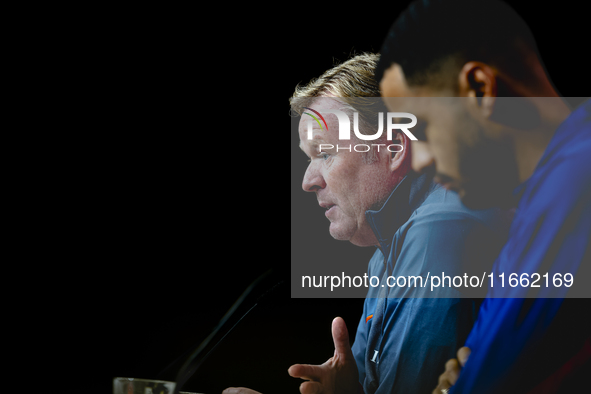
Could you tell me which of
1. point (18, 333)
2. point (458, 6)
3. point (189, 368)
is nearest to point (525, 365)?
point (189, 368)

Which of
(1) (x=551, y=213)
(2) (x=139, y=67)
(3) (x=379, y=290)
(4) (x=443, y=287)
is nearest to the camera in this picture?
(1) (x=551, y=213)

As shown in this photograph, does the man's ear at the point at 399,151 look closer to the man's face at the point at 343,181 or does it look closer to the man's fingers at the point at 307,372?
the man's face at the point at 343,181

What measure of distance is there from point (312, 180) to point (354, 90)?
266mm

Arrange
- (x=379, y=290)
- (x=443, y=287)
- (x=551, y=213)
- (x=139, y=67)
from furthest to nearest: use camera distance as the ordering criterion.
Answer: (x=139, y=67) < (x=379, y=290) < (x=443, y=287) < (x=551, y=213)

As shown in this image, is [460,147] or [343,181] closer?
[460,147]

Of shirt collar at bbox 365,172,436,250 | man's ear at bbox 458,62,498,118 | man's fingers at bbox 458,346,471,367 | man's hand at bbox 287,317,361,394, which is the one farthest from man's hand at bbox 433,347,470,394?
man's ear at bbox 458,62,498,118

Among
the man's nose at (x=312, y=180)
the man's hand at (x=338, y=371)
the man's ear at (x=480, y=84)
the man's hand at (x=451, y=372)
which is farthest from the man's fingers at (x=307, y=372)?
the man's ear at (x=480, y=84)

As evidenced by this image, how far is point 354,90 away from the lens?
109 cm

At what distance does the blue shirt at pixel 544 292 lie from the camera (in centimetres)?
83

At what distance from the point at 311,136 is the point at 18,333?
127cm

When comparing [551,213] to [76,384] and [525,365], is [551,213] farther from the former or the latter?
[76,384]

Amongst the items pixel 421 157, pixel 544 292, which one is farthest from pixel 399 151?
pixel 544 292

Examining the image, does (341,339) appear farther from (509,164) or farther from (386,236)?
(509,164)

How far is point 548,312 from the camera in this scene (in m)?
0.88
